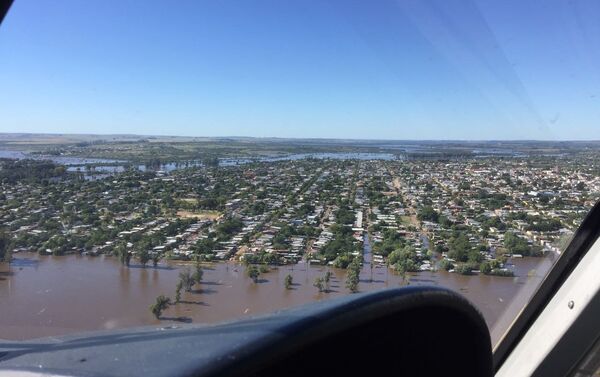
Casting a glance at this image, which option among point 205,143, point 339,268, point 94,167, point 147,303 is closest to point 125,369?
point 147,303

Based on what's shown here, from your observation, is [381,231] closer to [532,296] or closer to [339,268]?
[339,268]

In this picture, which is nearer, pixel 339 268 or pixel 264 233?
pixel 339 268

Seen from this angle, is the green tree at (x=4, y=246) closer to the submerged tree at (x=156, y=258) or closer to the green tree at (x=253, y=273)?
the submerged tree at (x=156, y=258)

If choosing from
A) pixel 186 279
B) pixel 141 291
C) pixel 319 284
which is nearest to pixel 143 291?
pixel 141 291

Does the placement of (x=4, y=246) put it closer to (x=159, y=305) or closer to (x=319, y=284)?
(x=159, y=305)

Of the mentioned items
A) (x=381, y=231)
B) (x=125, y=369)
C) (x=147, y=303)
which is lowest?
(x=147, y=303)

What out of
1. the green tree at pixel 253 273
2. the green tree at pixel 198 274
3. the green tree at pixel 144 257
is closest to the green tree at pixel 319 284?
the green tree at pixel 253 273

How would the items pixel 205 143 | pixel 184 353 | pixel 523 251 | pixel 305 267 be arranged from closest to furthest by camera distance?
pixel 184 353 < pixel 523 251 < pixel 305 267 < pixel 205 143
